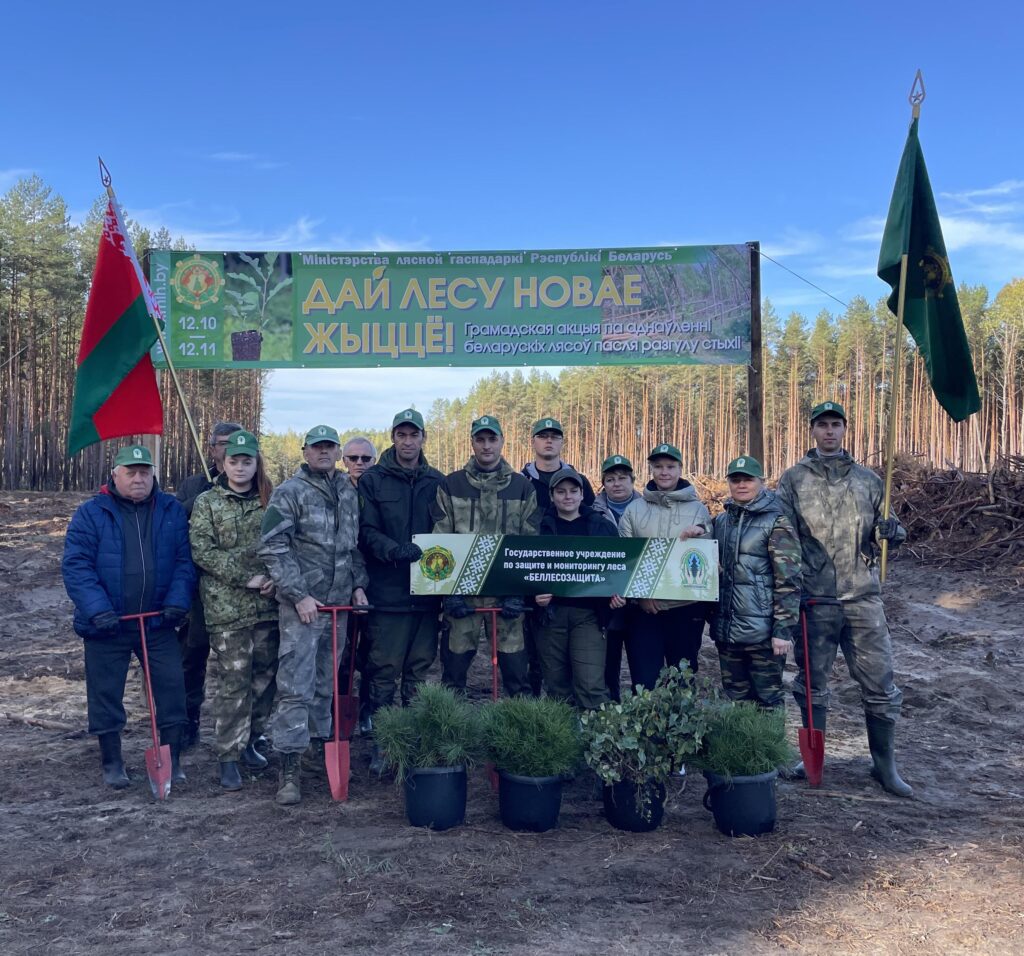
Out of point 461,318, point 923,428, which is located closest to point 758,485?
point 461,318

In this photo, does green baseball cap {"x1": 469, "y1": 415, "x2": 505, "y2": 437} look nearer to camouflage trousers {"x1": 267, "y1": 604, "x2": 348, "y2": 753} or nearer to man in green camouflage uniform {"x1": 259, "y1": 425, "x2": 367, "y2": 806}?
man in green camouflage uniform {"x1": 259, "y1": 425, "x2": 367, "y2": 806}

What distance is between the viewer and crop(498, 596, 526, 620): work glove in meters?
5.50

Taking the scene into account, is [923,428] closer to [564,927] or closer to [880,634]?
[880,634]

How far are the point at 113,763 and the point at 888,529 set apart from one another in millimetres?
5144

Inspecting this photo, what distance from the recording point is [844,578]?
5523 mm

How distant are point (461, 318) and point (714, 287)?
7.98 feet

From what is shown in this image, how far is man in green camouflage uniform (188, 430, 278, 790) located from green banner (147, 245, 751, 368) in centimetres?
323

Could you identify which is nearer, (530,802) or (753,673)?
(530,802)

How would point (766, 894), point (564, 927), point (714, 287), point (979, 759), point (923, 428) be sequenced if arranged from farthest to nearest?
point (923, 428)
point (714, 287)
point (979, 759)
point (766, 894)
point (564, 927)

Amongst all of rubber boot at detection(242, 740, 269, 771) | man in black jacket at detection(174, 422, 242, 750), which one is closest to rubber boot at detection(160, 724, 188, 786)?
man in black jacket at detection(174, 422, 242, 750)

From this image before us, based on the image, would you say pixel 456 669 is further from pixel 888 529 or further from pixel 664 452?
pixel 888 529

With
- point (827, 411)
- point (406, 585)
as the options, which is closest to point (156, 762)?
point (406, 585)

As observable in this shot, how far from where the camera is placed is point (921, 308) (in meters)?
6.80

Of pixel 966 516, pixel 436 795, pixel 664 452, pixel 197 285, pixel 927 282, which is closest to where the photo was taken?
pixel 436 795
